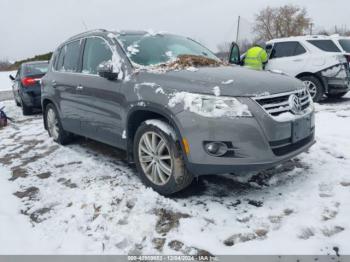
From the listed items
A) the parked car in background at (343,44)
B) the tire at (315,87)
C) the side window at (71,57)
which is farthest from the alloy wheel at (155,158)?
the parked car in background at (343,44)

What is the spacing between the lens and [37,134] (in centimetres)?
704

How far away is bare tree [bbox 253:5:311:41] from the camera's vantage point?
135ft

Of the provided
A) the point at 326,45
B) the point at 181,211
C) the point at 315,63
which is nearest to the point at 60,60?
the point at 181,211

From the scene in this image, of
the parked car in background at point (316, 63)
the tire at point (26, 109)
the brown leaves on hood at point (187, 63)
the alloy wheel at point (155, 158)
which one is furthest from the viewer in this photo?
the tire at point (26, 109)

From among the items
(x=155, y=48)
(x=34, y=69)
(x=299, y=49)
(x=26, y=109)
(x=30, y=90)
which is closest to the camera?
(x=155, y=48)

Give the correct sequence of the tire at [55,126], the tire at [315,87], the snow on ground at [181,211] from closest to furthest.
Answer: the snow on ground at [181,211]
the tire at [55,126]
the tire at [315,87]

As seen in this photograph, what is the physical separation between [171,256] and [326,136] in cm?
355

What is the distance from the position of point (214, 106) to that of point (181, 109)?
0.31 m

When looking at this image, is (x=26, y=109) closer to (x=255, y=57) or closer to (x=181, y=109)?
(x=255, y=57)

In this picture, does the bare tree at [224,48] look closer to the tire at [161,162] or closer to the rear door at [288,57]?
the rear door at [288,57]

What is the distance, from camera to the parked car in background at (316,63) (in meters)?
7.75

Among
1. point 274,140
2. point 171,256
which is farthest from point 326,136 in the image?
point 171,256

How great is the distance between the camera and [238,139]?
2977 millimetres

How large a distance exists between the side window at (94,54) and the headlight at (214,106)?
1.56 m
